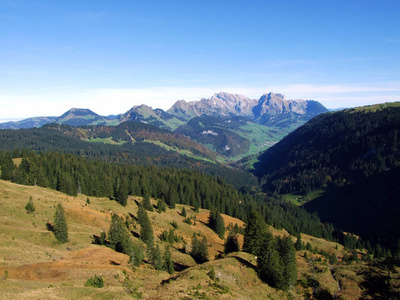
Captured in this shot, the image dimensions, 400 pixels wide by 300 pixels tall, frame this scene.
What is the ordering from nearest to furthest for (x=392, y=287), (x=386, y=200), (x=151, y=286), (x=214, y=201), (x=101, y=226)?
(x=151, y=286) < (x=392, y=287) < (x=101, y=226) < (x=214, y=201) < (x=386, y=200)

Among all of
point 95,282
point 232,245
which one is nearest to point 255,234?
point 232,245

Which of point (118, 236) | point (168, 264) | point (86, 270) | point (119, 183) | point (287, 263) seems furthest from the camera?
point (119, 183)

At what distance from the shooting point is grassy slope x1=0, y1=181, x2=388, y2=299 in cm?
3683

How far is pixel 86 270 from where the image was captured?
4412 centimetres

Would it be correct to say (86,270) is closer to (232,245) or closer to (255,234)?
(255,234)

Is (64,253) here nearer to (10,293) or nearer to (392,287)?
(10,293)

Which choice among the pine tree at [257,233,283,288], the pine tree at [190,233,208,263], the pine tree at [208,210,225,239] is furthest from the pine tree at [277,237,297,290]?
the pine tree at [208,210,225,239]

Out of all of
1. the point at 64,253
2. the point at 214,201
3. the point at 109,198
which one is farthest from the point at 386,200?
the point at 64,253

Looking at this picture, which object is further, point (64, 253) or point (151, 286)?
point (64, 253)

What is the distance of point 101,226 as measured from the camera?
7725cm

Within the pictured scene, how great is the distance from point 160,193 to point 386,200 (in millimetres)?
176136

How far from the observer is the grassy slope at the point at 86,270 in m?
36.8

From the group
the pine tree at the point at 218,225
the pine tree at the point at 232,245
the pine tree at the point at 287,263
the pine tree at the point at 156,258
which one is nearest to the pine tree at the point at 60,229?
the pine tree at the point at 156,258

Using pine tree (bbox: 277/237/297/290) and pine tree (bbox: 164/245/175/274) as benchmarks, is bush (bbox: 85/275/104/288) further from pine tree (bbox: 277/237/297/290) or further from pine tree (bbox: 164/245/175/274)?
pine tree (bbox: 277/237/297/290)
